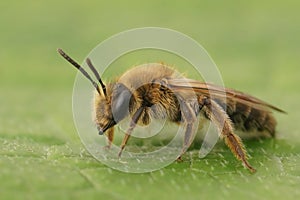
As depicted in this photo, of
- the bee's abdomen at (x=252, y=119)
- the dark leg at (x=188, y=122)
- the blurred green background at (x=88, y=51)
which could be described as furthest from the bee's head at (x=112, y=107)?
the bee's abdomen at (x=252, y=119)

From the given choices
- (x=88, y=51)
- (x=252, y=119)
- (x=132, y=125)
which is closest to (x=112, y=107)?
(x=132, y=125)

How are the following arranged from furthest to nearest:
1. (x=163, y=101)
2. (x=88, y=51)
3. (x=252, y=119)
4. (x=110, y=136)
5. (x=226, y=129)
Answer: (x=88, y=51)
(x=252, y=119)
(x=110, y=136)
(x=163, y=101)
(x=226, y=129)

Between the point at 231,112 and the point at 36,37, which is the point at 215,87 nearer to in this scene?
the point at 231,112

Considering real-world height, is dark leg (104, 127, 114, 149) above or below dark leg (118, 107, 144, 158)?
below

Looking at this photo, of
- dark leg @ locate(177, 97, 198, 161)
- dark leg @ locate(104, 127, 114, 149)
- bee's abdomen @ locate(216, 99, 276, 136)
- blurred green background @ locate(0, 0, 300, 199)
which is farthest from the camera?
bee's abdomen @ locate(216, 99, 276, 136)

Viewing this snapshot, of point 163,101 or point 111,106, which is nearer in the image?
point 111,106

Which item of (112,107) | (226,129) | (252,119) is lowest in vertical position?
(252,119)

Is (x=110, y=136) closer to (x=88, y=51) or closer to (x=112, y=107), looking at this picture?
(x=112, y=107)

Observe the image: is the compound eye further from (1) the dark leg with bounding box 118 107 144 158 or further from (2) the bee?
(1) the dark leg with bounding box 118 107 144 158

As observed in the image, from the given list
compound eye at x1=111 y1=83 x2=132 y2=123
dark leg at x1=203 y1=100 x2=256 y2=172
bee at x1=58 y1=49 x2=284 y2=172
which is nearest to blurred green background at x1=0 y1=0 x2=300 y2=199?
dark leg at x1=203 y1=100 x2=256 y2=172
